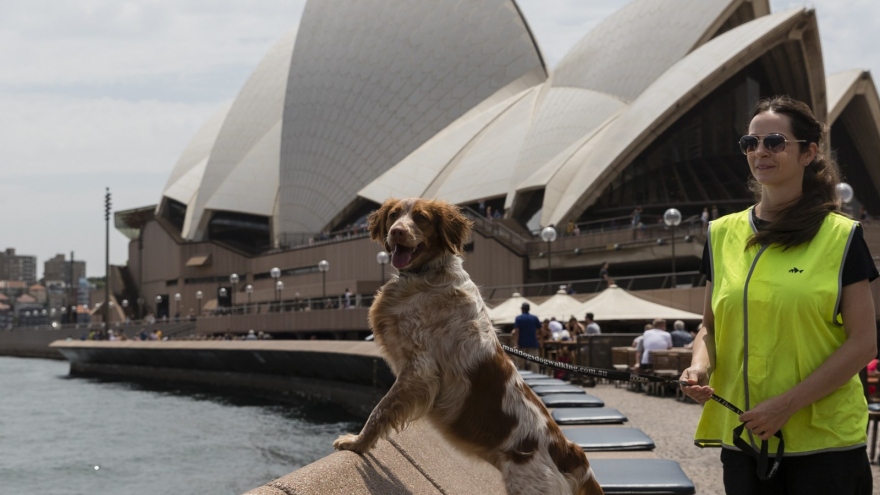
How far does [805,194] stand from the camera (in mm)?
2252

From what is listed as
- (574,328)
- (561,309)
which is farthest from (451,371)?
(561,309)

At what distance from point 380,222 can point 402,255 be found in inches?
8.3

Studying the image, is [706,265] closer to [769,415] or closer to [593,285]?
[769,415]

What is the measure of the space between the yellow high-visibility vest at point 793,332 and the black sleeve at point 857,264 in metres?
0.01

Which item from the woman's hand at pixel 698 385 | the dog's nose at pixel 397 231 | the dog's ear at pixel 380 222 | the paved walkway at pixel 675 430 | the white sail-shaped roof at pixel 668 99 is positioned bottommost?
the paved walkway at pixel 675 430

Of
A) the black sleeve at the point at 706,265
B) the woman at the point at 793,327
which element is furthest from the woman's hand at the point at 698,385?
the black sleeve at the point at 706,265

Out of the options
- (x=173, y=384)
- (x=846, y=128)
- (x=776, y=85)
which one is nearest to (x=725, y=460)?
(x=173, y=384)

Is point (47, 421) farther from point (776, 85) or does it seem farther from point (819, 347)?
point (776, 85)

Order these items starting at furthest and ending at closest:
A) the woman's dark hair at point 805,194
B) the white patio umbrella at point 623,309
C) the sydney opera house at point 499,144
Result: the sydney opera house at point 499,144 < the white patio umbrella at point 623,309 < the woman's dark hair at point 805,194

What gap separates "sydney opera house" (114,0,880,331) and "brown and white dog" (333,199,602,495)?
70.1 ft

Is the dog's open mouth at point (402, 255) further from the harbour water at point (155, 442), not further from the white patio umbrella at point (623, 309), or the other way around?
the white patio umbrella at point (623, 309)

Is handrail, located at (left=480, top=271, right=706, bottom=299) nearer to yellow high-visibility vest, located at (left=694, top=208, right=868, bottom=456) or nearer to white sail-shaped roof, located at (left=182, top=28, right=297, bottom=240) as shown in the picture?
yellow high-visibility vest, located at (left=694, top=208, right=868, bottom=456)

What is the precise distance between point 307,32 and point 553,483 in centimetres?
5029

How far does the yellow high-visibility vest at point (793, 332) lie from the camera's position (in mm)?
2070
